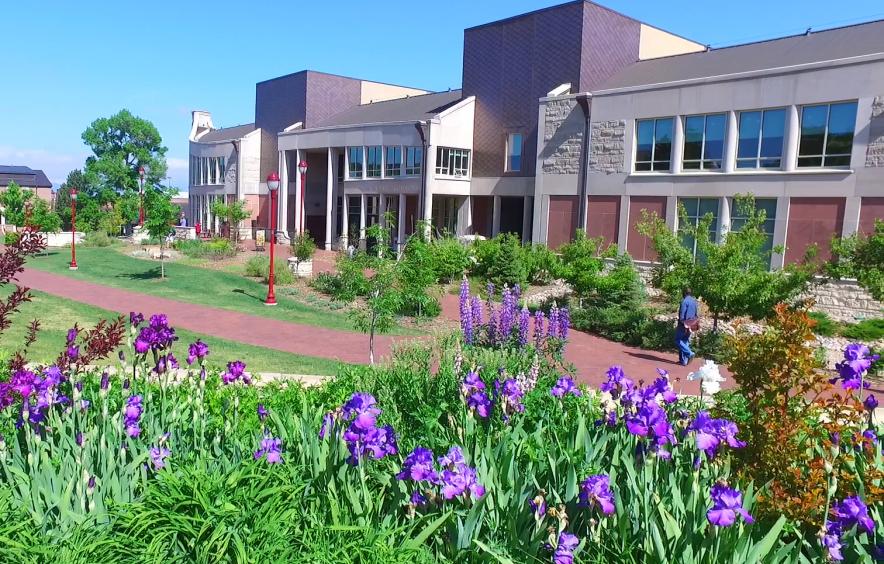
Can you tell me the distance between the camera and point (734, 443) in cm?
375

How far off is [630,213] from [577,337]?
37.7 ft

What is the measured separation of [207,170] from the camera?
5691 centimetres

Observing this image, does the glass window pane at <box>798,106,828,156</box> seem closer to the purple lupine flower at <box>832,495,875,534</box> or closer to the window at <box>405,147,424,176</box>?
the window at <box>405,147,424,176</box>

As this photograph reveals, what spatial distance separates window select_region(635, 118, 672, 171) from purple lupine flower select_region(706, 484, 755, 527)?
80.3ft

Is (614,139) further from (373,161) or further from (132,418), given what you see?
(132,418)

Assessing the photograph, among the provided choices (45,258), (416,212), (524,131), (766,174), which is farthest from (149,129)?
(766,174)

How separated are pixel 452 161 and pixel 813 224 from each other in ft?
58.4

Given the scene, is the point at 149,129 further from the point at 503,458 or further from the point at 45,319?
the point at 503,458

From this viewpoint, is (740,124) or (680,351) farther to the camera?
(740,124)

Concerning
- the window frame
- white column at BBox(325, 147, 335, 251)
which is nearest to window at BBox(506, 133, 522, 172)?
white column at BBox(325, 147, 335, 251)

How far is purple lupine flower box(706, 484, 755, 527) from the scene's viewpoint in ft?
10.1

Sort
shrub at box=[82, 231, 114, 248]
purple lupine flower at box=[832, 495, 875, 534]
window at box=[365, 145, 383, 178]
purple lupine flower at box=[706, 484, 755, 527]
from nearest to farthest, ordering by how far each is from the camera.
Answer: purple lupine flower at box=[706, 484, 755, 527] < purple lupine flower at box=[832, 495, 875, 534] < window at box=[365, 145, 383, 178] < shrub at box=[82, 231, 114, 248]

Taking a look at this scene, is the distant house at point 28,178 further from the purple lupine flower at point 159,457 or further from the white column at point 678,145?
the purple lupine flower at point 159,457

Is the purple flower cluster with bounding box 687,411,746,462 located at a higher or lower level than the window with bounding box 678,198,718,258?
lower
